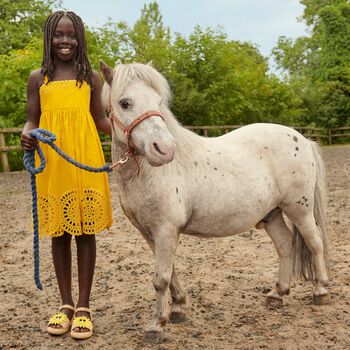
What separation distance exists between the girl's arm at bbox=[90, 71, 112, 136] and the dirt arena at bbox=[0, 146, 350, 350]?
4.06ft

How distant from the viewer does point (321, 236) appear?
3.45 m

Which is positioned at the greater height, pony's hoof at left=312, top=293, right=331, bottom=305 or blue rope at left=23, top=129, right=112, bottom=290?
blue rope at left=23, top=129, right=112, bottom=290

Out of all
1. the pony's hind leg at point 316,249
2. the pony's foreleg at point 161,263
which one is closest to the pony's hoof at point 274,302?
the pony's hind leg at point 316,249

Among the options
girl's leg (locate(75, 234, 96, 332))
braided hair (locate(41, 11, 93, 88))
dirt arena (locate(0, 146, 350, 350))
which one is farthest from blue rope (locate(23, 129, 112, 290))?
dirt arena (locate(0, 146, 350, 350))

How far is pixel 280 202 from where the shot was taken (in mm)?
3320

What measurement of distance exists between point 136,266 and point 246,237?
145cm

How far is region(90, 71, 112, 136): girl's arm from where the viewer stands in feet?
9.84

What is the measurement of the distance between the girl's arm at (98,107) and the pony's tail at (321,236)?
1.47 m

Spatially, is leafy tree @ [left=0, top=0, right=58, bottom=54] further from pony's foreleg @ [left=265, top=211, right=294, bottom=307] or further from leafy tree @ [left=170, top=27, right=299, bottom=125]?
pony's foreleg @ [left=265, top=211, right=294, bottom=307]

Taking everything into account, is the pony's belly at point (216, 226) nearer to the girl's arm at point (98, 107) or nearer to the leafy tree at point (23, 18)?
the girl's arm at point (98, 107)

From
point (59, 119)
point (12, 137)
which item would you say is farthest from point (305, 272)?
point (12, 137)

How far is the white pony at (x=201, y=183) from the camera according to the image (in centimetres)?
258

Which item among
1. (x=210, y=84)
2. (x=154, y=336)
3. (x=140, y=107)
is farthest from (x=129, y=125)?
(x=210, y=84)

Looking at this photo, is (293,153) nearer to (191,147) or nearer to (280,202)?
(280,202)
